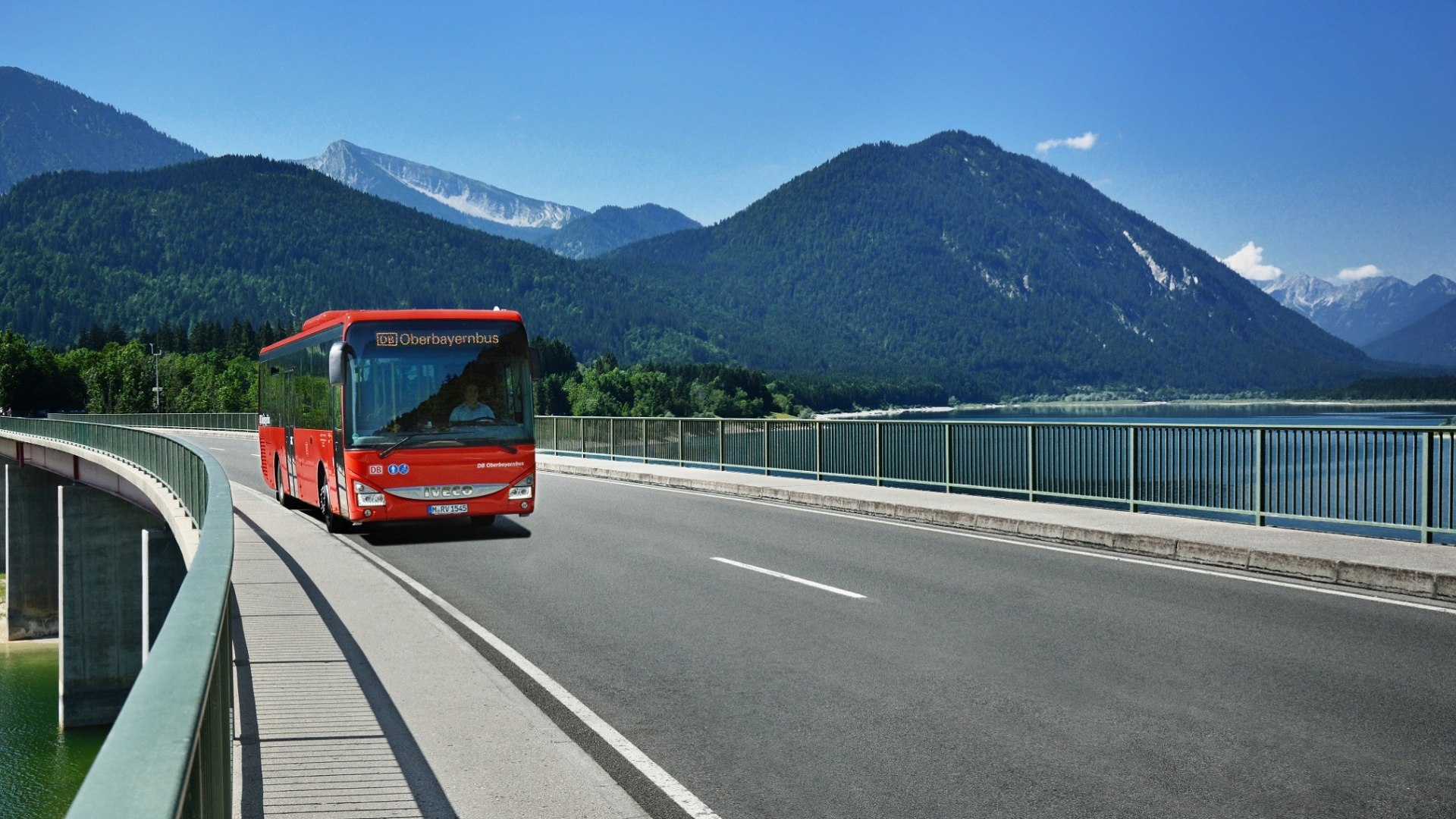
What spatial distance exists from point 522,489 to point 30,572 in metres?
35.1

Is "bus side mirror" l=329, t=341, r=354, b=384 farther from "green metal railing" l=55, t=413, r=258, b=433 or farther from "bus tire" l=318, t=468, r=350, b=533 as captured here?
"green metal railing" l=55, t=413, r=258, b=433

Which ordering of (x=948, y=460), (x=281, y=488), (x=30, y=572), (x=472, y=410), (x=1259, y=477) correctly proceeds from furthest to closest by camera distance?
1. (x=30, y=572)
2. (x=281, y=488)
3. (x=948, y=460)
4. (x=472, y=410)
5. (x=1259, y=477)

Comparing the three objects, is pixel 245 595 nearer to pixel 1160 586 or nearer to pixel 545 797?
pixel 545 797

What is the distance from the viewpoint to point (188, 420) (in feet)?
285

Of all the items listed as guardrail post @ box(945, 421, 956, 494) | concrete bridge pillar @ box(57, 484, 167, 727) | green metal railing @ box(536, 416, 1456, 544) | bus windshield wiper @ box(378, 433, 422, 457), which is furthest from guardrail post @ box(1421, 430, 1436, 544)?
concrete bridge pillar @ box(57, 484, 167, 727)

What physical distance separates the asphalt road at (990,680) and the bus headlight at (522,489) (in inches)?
107

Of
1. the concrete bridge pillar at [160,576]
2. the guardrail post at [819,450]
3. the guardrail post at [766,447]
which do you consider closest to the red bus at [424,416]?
the concrete bridge pillar at [160,576]

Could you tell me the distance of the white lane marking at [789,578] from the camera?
34.6 feet

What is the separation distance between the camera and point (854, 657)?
7957 millimetres

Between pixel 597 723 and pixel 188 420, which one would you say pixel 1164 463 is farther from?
pixel 188 420

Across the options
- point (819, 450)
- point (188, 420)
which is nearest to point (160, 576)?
point (819, 450)

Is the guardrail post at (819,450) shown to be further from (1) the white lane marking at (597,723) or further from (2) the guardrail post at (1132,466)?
(1) the white lane marking at (597,723)

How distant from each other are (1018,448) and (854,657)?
11397 millimetres

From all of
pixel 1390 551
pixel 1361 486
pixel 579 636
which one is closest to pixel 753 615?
pixel 579 636
